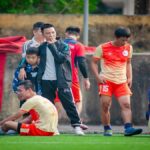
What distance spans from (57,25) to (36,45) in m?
7.63

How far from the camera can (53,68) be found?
17.9m

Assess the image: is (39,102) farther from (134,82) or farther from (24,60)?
(134,82)

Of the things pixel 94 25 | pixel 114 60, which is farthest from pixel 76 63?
pixel 94 25

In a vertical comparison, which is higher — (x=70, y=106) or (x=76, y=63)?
(x=76, y=63)

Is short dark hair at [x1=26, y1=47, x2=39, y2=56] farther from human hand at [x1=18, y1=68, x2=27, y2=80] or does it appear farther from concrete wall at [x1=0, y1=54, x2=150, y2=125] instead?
concrete wall at [x1=0, y1=54, x2=150, y2=125]

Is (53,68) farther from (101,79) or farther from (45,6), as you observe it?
(45,6)

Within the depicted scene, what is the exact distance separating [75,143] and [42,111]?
1488mm

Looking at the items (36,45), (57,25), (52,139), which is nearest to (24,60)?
(36,45)

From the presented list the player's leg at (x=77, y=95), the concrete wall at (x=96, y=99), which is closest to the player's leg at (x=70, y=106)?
the player's leg at (x=77, y=95)

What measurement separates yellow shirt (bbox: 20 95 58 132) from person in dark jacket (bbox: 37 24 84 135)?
0.56 meters

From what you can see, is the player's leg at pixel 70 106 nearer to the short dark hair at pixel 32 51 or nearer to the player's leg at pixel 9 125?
the short dark hair at pixel 32 51

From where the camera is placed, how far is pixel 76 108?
60.7ft

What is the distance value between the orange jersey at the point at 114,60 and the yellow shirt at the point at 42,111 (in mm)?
1318

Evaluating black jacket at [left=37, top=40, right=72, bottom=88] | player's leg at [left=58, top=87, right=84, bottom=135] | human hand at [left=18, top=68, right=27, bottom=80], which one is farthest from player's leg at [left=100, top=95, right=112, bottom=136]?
human hand at [left=18, top=68, right=27, bottom=80]
